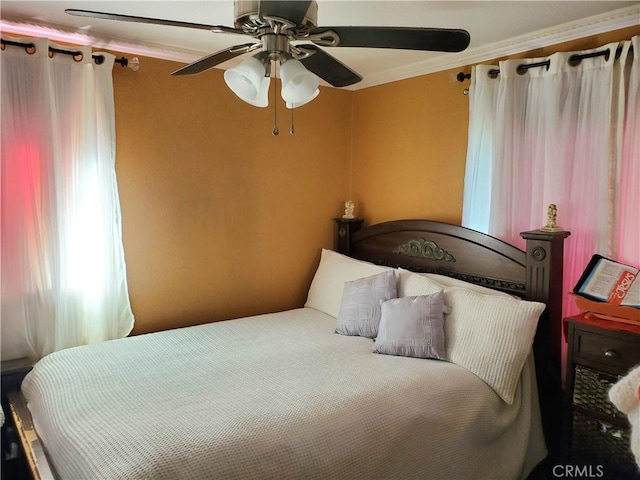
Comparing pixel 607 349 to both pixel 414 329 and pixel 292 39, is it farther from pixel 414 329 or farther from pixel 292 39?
pixel 292 39

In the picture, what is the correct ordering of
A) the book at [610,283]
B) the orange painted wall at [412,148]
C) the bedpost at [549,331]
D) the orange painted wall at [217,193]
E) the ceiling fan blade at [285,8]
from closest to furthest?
1. the ceiling fan blade at [285,8]
2. the book at [610,283]
3. the bedpost at [549,331]
4. the orange painted wall at [217,193]
5. the orange painted wall at [412,148]

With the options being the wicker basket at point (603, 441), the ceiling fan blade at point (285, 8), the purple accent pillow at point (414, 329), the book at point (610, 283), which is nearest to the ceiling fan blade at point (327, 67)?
the ceiling fan blade at point (285, 8)

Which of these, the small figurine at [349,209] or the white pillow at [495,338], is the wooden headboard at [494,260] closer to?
the small figurine at [349,209]

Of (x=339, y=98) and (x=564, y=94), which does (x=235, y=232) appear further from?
(x=564, y=94)

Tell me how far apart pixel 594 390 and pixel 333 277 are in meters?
1.64

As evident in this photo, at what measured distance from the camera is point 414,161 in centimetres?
334

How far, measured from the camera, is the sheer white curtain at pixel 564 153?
2307mm

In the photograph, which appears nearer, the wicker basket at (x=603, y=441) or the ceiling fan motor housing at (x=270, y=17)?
the ceiling fan motor housing at (x=270, y=17)

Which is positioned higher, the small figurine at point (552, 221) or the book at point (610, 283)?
the small figurine at point (552, 221)

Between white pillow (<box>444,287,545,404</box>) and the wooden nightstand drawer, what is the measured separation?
0.20 meters

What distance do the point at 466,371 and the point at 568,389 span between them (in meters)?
0.48

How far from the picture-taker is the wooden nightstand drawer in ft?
6.76

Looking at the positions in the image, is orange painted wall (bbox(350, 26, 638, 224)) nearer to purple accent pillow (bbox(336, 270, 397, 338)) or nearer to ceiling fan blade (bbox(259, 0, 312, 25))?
purple accent pillow (bbox(336, 270, 397, 338))

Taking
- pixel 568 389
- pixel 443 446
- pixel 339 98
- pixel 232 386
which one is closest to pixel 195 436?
pixel 232 386
